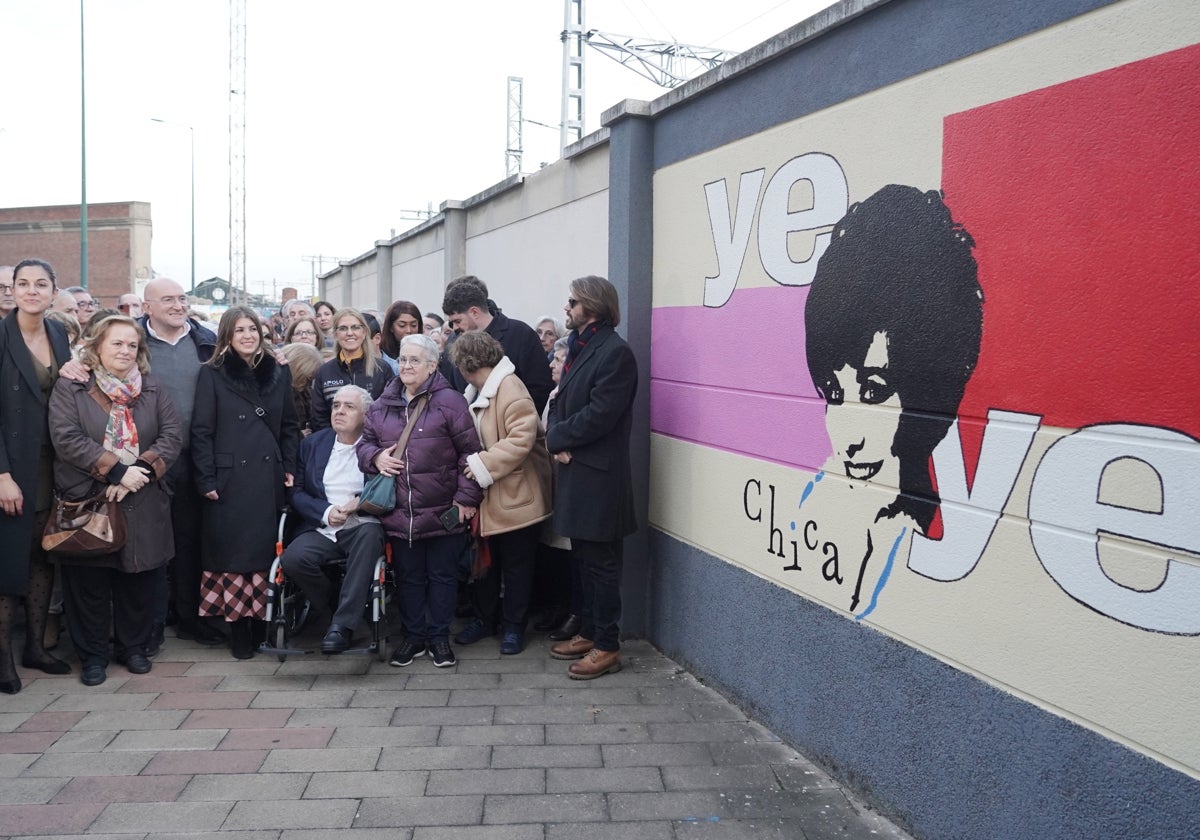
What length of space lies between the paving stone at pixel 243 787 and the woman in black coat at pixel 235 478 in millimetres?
1761

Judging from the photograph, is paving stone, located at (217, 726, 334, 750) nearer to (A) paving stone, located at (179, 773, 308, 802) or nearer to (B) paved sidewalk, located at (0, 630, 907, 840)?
(B) paved sidewalk, located at (0, 630, 907, 840)

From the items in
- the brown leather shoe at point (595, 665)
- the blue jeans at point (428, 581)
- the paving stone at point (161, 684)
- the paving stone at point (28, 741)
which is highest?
the blue jeans at point (428, 581)

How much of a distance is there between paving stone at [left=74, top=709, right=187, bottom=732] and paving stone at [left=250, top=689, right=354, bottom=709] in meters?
0.37

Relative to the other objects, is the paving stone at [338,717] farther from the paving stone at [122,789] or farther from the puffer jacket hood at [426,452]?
the puffer jacket hood at [426,452]

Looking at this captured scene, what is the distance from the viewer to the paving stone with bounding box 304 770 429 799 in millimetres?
3837

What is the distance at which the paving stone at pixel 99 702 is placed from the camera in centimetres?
478

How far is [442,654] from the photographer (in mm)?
5516

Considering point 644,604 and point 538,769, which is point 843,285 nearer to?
point 538,769

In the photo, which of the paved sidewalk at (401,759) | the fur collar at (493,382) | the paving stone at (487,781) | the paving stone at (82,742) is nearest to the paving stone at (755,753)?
the paved sidewalk at (401,759)

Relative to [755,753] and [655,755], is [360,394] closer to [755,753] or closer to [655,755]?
[655,755]

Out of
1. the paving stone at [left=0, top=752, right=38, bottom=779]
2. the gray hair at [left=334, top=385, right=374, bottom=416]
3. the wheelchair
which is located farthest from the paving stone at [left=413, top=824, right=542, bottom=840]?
the gray hair at [left=334, top=385, right=374, bottom=416]

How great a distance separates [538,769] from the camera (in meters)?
4.07

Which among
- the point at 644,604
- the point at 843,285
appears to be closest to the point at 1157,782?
the point at 843,285

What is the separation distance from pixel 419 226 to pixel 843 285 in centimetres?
1092
